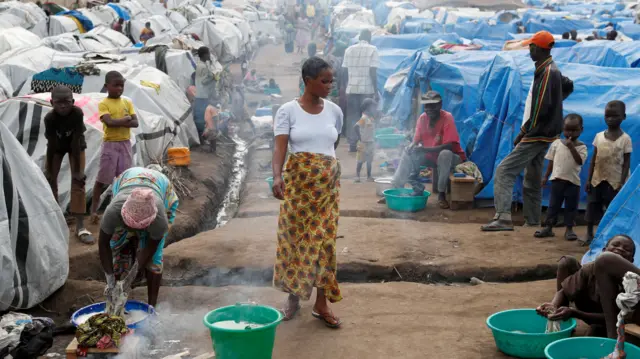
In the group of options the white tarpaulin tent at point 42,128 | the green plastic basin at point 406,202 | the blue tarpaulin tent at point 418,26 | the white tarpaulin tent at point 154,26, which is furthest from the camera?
the blue tarpaulin tent at point 418,26

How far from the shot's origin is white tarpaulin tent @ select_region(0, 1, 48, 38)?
1928 cm

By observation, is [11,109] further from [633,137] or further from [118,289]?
[633,137]

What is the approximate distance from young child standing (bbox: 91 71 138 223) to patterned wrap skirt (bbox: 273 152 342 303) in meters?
2.97

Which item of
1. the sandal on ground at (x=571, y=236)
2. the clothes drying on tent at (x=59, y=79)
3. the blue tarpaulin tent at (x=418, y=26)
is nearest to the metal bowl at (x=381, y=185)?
the sandal on ground at (x=571, y=236)

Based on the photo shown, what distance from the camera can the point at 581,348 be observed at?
3.89 metres

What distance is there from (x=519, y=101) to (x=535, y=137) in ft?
4.19

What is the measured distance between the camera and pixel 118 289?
4398 mm

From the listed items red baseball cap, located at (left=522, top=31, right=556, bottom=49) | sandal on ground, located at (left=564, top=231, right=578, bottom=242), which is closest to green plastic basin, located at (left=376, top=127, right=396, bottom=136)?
sandal on ground, located at (left=564, top=231, right=578, bottom=242)

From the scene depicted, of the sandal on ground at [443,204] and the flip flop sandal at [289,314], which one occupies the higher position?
the flip flop sandal at [289,314]

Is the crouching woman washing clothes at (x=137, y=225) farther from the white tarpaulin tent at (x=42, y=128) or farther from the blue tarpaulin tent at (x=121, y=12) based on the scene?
the blue tarpaulin tent at (x=121, y=12)

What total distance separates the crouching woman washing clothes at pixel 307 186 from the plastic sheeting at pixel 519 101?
4.19 meters

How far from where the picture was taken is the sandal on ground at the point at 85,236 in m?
6.75

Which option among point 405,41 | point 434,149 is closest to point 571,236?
point 434,149

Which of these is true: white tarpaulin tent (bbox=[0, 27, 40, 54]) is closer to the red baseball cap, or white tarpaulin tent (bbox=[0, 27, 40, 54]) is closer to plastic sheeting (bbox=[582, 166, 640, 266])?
the red baseball cap
